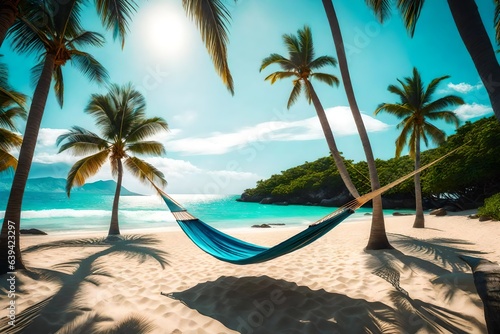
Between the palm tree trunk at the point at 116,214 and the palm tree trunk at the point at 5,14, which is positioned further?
the palm tree trunk at the point at 116,214

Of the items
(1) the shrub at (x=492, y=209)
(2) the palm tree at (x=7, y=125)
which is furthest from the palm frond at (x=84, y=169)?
(1) the shrub at (x=492, y=209)

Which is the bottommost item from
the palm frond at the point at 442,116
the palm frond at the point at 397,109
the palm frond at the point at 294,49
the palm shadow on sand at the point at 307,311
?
the palm shadow on sand at the point at 307,311

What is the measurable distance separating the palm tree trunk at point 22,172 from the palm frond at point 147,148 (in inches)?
148

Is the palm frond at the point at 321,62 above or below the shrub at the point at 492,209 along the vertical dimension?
above

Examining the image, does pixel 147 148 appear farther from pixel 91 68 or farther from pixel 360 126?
pixel 360 126

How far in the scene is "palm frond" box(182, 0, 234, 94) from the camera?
2673 millimetres

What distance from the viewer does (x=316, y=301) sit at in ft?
6.48

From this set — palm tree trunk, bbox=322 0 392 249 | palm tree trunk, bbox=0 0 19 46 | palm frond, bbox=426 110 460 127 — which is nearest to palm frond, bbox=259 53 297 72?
palm tree trunk, bbox=322 0 392 249

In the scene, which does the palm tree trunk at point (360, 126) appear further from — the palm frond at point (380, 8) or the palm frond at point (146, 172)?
the palm frond at point (146, 172)

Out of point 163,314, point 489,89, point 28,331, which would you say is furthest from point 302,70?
point 28,331

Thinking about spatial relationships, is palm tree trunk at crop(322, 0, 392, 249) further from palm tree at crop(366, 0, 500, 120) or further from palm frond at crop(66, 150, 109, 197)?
palm frond at crop(66, 150, 109, 197)

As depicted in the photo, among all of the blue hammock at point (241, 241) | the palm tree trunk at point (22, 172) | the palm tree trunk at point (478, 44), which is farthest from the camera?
the palm tree trunk at point (22, 172)

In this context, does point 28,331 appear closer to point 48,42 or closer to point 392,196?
point 48,42

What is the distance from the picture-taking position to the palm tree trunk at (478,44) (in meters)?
1.75
